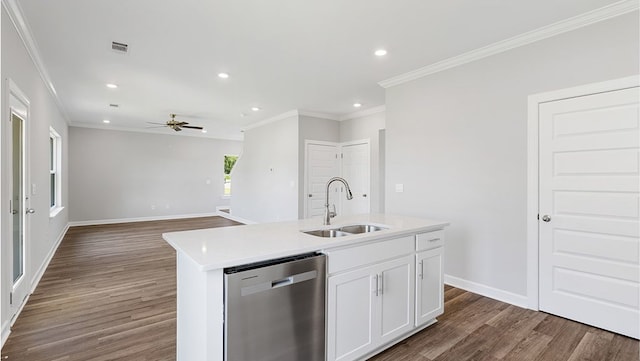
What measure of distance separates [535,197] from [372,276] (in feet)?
6.29

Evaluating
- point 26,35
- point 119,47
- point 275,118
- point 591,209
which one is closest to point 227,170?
point 275,118

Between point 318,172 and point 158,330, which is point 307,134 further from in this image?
point 158,330

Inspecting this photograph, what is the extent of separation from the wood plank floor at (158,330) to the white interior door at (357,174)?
2814mm

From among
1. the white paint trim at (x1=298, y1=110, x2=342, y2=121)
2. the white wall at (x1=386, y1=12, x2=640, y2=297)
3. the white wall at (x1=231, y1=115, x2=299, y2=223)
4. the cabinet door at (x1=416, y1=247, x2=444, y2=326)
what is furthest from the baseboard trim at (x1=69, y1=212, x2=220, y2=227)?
the cabinet door at (x1=416, y1=247, x2=444, y2=326)

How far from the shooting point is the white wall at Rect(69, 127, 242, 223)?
25.3 ft

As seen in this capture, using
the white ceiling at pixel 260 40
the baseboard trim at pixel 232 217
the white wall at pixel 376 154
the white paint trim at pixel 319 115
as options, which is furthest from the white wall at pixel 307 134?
the baseboard trim at pixel 232 217

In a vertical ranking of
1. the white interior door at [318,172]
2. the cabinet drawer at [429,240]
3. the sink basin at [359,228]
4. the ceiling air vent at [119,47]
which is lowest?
the cabinet drawer at [429,240]

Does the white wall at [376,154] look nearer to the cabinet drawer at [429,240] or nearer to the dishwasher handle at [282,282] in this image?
the cabinet drawer at [429,240]

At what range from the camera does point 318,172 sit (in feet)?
Answer: 20.5

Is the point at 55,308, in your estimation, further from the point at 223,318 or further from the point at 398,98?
the point at 398,98

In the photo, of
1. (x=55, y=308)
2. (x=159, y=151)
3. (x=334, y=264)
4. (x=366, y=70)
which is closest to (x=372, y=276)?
(x=334, y=264)

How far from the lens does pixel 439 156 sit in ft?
11.8

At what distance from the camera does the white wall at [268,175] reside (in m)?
6.16

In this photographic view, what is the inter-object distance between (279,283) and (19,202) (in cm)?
301
